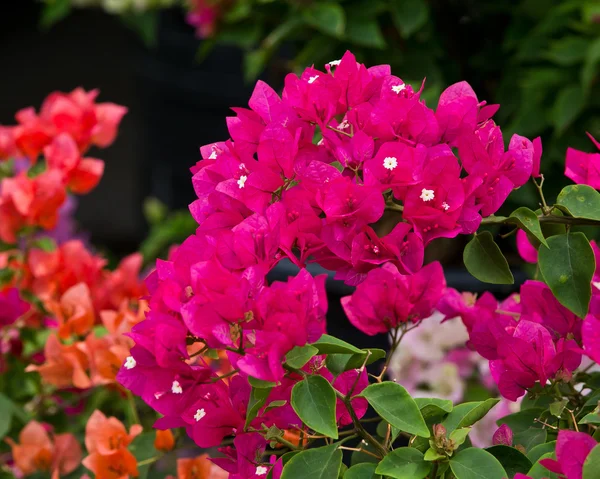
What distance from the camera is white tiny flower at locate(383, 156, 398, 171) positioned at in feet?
1.90

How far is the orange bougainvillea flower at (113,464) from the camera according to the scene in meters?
0.78

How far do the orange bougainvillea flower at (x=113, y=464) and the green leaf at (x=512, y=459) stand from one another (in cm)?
34

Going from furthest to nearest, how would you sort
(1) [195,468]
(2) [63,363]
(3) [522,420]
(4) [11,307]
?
(4) [11,307] → (2) [63,363] → (1) [195,468] → (3) [522,420]

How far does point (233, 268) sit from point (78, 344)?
378mm

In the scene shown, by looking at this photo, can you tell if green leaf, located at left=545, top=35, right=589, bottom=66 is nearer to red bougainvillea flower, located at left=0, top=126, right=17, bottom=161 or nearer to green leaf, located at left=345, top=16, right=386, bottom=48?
green leaf, located at left=345, top=16, right=386, bottom=48

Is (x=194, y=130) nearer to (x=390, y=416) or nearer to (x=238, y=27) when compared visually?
(x=238, y=27)

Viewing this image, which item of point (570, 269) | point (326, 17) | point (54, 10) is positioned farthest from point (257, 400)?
point (54, 10)

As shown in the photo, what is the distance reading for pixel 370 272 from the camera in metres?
0.65

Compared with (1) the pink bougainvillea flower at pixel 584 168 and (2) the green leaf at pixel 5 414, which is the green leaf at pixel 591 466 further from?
(2) the green leaf at pixel 5 414

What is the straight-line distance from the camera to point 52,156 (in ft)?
3.49

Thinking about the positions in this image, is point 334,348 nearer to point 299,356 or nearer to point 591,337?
point 299,356

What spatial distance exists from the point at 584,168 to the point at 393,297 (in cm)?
18

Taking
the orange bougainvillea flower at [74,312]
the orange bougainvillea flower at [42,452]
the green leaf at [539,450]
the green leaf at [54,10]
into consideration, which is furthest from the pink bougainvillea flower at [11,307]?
the green leaf at [54,10]

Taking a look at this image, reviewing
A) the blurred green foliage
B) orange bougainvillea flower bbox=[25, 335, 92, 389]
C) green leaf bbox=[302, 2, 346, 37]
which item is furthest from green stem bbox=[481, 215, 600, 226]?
green leaf bbox=[302, 2, 346, 37]
